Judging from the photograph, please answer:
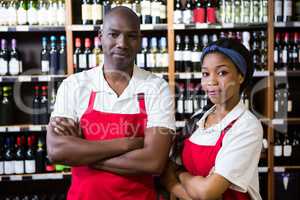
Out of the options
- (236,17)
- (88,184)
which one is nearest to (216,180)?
(88,184)

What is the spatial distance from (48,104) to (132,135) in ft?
6.42

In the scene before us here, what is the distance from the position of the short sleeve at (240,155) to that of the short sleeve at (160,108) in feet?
0.88

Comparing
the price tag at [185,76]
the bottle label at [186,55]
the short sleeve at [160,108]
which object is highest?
the bottle label at [186,55]

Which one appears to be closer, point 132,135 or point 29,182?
point 132,135

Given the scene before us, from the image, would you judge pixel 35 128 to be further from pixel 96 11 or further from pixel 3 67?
pixel 96 11

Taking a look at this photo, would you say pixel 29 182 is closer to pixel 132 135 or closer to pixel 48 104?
pixel 48 104

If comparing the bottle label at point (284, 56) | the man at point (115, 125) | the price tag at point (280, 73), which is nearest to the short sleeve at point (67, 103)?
the man at point (115, 125)

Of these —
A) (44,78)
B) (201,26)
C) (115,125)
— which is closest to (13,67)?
(44,78)

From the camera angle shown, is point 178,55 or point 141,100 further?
point 178,55

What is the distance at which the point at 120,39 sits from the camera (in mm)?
1531

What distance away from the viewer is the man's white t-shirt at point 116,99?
1522 millimetres

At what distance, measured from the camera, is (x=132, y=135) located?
1.52 meters

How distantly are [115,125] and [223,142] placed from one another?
43 cm

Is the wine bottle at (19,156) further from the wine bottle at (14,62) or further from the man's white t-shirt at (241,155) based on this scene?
the man's white t-shirt at (241,155)
